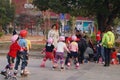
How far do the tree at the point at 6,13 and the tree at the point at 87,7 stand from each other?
32481 mm

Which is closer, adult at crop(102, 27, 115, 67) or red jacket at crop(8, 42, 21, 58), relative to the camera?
red jacket at crop(8, 42, 21, 58)

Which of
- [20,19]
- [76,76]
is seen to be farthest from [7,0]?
[76,76]

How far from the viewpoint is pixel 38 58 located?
73.5 ft

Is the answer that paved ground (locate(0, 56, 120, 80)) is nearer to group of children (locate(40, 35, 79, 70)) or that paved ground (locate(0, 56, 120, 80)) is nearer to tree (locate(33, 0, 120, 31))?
group of children (locate(40, 35, 79, 70))

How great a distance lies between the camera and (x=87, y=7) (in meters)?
24.6

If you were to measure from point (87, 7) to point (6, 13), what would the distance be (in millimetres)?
38815

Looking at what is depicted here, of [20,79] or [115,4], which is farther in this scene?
[115,4]

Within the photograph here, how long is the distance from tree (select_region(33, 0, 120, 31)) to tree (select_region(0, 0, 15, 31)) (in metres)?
32.5

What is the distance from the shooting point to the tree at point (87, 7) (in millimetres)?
24156

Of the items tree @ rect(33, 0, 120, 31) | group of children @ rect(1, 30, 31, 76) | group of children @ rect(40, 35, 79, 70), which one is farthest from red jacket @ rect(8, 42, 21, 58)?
tree @ rect(33, 0, 120, 31)

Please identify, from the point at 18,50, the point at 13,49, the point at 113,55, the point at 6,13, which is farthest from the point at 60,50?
the point at 6,13

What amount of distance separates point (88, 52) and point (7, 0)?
44891 mm

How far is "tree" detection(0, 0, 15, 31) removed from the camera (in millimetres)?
58906

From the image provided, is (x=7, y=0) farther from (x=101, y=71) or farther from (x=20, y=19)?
(x=101, y=71)
